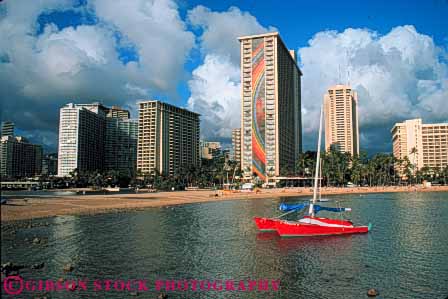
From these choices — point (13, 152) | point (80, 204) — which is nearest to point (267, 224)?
point (13, 152)

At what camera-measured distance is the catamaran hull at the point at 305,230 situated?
32.2m

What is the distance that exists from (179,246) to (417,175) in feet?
617

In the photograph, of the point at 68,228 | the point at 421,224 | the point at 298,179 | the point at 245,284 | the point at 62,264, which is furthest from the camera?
the point at 298,179

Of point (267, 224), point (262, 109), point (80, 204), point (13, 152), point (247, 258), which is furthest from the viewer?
point (262, 109)

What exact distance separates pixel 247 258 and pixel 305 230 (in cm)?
1017

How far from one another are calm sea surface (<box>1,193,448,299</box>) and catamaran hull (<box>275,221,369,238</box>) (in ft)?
3.90

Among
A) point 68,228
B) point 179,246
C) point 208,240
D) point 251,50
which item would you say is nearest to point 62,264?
point 179,246

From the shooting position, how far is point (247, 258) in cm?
2414

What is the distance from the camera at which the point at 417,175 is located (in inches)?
7362

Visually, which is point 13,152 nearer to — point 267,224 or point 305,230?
point 267,224

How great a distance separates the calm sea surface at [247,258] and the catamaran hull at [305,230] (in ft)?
3.90

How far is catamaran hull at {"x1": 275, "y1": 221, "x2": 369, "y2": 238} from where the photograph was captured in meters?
32.2

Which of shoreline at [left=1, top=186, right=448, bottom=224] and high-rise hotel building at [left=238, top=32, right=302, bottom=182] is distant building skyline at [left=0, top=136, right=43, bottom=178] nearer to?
shoreline at [left=1, top=186, right=448, bottom=224]

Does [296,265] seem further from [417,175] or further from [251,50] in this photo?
[417,175]
